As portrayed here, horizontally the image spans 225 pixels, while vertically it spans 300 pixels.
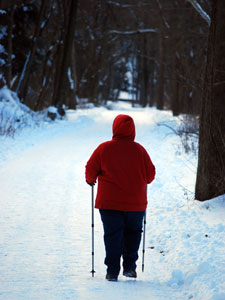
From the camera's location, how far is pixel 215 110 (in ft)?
19.6

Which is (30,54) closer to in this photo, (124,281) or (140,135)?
(140,135)

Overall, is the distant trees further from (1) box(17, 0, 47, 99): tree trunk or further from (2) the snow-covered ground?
(2) the snow-covered ground

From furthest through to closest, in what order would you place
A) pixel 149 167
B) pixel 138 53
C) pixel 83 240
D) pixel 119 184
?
pixel 138 53, pixel 83 240, pixel 149 167, pixel 119 184

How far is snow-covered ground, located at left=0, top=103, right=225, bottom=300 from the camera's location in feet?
12.5

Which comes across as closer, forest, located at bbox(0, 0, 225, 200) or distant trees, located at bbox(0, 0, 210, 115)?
forest, located at bbox(0, 0, 225, 200)

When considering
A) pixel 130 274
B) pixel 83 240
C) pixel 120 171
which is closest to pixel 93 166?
pixel 120 171

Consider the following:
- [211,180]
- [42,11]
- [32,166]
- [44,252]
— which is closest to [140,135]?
[32,166]

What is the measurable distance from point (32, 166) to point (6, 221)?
13.3 feet

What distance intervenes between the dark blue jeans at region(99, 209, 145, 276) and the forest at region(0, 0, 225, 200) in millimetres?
2317

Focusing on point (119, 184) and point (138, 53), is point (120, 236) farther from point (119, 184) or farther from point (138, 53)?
point (138, 53)

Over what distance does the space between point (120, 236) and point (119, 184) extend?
55cm

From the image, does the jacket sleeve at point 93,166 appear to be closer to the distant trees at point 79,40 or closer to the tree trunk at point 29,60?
the distant trees at point 79,40

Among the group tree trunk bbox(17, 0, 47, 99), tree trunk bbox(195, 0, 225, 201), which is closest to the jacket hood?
tree trunk bbox(195, 0, 225, 201)

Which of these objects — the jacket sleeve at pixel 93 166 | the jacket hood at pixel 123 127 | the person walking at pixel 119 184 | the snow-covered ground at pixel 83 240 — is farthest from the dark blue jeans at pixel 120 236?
the jacket hood at pixel 123 127
